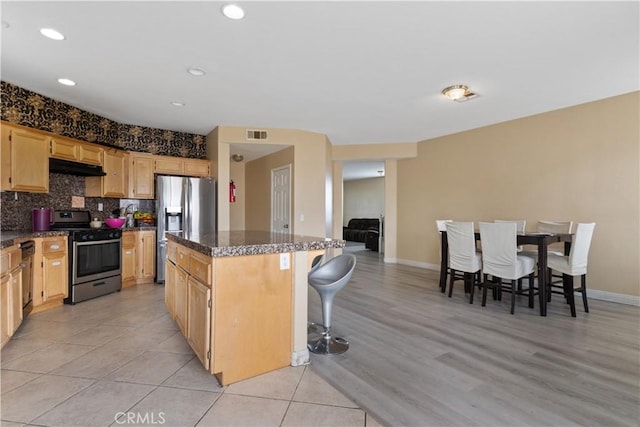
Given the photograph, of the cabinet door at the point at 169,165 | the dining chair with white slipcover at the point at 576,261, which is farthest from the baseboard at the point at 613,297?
the cabinet door at the point at 169,165

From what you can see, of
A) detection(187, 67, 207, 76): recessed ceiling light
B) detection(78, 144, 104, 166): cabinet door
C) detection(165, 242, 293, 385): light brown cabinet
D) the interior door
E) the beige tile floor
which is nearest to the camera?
the beige tile floor

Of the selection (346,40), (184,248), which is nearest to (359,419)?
(184,248)

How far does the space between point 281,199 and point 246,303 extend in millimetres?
3947

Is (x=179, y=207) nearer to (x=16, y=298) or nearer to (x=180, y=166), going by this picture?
(x=180, y=166)

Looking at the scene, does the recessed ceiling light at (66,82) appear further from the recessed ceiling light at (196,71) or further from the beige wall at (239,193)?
the beige wall at (239,193)

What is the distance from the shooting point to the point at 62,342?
8.58 feet

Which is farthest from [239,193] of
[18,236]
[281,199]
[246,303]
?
[246,303]

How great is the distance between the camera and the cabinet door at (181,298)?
2.41 m

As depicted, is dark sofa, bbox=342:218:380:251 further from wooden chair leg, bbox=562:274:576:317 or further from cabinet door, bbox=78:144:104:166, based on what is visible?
cabinet door, bbox=78:144:104:166

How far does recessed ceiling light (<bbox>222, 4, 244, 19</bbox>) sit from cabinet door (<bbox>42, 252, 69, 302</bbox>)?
3.25 meters

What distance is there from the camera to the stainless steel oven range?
3686 mm

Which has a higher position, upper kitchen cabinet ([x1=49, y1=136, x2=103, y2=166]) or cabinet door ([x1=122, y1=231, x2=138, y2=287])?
upper kitchen cabinet ([x1=49, y1=136, x2=103, y2=166])

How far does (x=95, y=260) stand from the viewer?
3918mm

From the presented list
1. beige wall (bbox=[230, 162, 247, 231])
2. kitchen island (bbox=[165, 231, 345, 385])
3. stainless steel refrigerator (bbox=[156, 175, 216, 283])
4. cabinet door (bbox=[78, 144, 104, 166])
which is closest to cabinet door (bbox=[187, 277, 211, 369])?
kitchen island (bbox=[165, 231, 345, 385])
